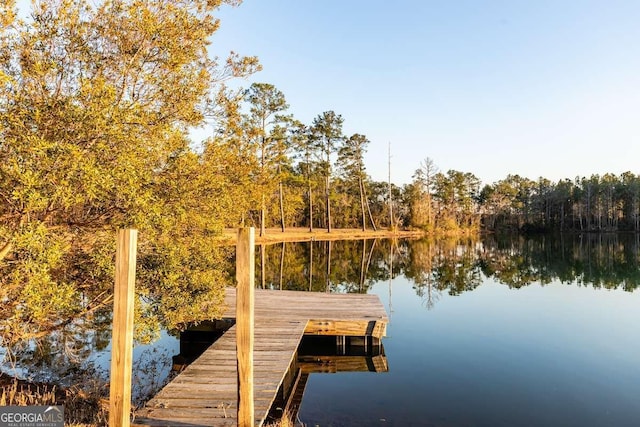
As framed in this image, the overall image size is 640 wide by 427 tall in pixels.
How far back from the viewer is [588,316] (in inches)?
546

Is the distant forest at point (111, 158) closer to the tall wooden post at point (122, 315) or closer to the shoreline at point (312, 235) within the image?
the tall wooden post at point (122, 315)

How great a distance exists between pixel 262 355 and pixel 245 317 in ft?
10.5

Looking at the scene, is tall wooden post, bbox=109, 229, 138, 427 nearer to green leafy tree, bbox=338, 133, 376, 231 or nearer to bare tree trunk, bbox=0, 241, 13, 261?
bare tree trunk, bbox=0, 241, 13, 261

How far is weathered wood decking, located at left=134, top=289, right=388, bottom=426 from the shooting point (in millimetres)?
4730

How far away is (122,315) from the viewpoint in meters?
3.39

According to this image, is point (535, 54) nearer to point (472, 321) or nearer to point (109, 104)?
point (472, 321)

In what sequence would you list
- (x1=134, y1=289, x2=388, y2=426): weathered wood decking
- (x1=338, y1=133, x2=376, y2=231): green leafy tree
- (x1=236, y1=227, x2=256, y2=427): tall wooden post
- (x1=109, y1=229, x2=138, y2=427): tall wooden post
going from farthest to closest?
1. (x1=338, y1=133, x2=376, y2=231): green leafy tree
2. (x1=134, y1=289, x2=388, y2=426): weathered wood decking
3. (x1=236, y1=227, x2=256, y2=427): tall wooden post
4. (x1=109, y1=229, x2=138, y2=427): tall wooden post

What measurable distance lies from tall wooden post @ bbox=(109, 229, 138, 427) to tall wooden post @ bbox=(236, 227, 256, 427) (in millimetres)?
975

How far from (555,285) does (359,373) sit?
49.6 feet

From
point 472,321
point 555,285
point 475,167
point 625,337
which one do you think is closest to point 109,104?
point 472,321

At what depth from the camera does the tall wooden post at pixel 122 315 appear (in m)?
3.39

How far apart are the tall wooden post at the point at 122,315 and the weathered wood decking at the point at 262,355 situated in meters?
1.31

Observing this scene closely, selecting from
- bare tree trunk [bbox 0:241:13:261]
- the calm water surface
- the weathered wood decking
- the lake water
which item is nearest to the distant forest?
bare tree trunk [bbox 0:241:13:261]

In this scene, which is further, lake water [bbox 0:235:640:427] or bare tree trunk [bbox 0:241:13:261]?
lake water [bbox 0:235:640:427]
